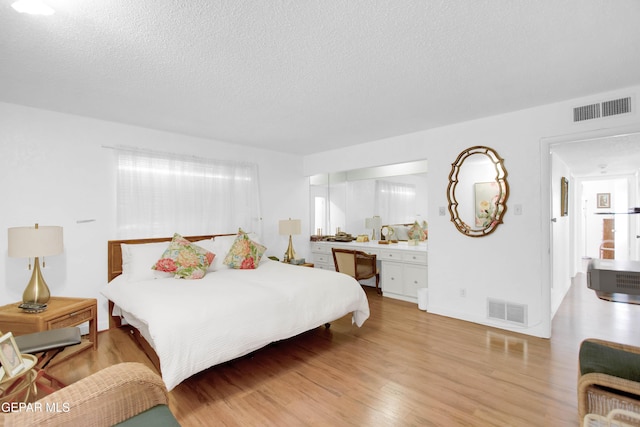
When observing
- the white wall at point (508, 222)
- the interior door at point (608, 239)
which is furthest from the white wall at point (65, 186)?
the interior door at point (608, 239)

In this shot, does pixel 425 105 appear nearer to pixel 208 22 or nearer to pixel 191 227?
pixel 208 22

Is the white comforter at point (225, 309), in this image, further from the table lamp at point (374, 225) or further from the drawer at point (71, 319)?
the table lamp at point (374, 225)

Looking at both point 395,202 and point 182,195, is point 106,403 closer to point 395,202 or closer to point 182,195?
point 182,195

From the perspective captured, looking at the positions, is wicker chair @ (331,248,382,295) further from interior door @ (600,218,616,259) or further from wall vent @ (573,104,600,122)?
interior door @ (600,218,616,259)

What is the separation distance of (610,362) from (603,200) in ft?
27.4

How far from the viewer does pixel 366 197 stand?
5.89m

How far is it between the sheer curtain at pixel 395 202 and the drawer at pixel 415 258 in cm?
90

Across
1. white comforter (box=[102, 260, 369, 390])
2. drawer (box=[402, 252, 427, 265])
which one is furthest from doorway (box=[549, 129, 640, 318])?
white comforter (box=[102, 260, 369, 390])

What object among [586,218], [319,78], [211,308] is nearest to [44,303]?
[211,308]

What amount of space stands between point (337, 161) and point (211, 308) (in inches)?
142

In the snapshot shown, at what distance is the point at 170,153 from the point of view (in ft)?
13.6

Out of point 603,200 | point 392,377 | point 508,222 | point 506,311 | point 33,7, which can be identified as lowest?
point 392,377

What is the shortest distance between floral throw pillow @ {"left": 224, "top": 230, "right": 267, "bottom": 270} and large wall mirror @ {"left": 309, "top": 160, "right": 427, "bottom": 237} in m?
2.12

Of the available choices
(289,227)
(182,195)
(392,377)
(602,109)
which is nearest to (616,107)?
(602,109)
